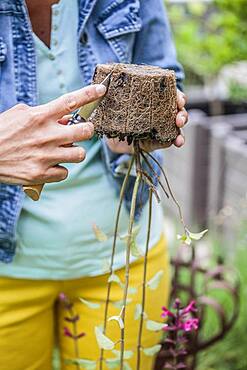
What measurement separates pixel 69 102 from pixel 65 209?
410 mm

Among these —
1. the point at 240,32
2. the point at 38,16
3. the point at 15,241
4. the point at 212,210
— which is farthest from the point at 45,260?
the point at 240,32

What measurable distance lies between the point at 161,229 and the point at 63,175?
555 millimetres

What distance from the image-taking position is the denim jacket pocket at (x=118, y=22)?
64.7 inches

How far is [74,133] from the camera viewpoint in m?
1.29

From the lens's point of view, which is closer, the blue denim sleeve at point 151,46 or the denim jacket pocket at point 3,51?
the denim jacket pocket at point 3,51

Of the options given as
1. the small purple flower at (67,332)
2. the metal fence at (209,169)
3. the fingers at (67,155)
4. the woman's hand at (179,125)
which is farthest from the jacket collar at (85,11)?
the metal fence at (209,169)

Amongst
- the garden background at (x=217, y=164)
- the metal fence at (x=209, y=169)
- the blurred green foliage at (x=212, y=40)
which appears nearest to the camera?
the garden background at (x=217, y=164)

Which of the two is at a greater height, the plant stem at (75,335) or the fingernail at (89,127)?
the fingernail at (89,127)

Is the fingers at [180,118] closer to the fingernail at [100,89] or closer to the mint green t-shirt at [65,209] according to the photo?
the fingernail at [100,89]

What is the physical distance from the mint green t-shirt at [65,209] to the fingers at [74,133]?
1.13 ft

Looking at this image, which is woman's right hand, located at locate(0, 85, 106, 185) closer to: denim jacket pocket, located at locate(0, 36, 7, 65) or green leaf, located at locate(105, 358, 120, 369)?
denim jacket pocket, located at locate(0, 36, 7, 65)

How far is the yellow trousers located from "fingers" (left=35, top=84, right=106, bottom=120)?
1.52ft

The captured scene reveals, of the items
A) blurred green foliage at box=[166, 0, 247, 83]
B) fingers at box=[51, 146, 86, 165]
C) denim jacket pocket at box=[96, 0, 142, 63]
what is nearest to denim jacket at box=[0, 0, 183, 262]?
denim jacket pocket at box=[96, 0, 142, 63]

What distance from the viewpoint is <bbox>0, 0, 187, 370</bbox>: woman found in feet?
5.24
